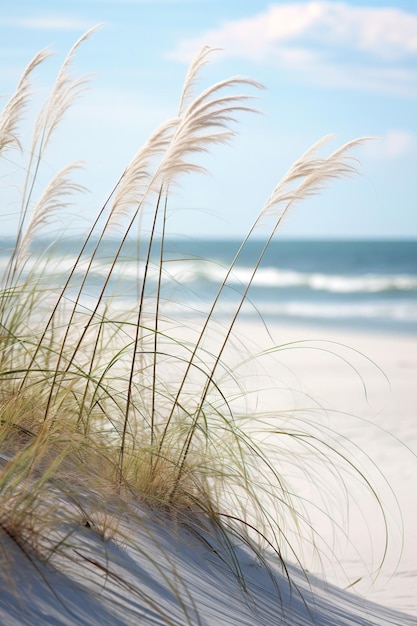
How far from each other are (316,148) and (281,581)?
4.36ft

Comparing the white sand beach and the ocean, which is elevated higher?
the ocean

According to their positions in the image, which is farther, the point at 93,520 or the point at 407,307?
the point at 407,307

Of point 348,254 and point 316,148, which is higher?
point 348,254

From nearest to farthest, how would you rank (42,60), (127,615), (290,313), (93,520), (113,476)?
(127,615) < (93,520) < (113,476) < (42,60) < (290,313)

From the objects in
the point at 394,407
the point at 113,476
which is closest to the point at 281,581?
the point at 113,476

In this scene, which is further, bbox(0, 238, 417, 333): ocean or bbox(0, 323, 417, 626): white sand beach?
bbox(0, 238, 417, 333): ocean

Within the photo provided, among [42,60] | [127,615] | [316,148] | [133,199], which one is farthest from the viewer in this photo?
[42,60]

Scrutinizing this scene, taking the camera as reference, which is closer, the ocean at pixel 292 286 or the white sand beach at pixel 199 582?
the white sand beach at pixel 199 582

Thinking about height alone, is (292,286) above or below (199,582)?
above

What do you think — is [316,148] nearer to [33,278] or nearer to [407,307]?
[33,278]

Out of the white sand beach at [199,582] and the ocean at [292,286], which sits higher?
the ocean at [292,286]

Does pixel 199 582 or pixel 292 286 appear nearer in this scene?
pixel 199 582

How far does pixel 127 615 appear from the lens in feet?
5.76

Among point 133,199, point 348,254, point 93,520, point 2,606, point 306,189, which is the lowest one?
point 2,606
